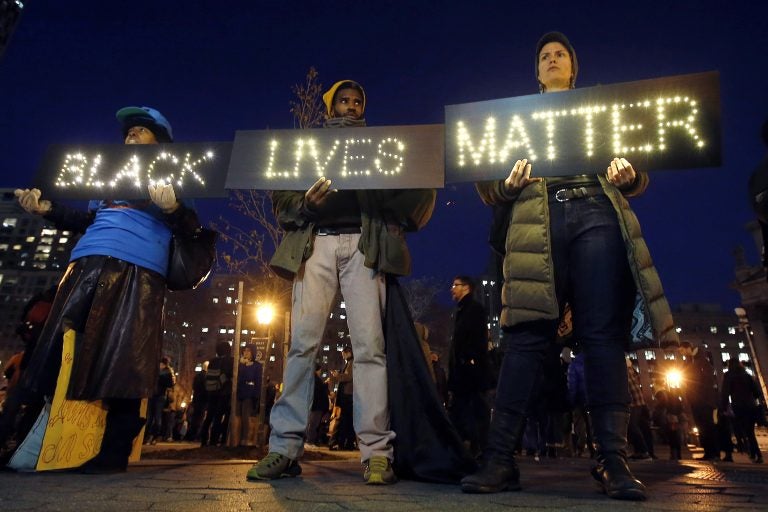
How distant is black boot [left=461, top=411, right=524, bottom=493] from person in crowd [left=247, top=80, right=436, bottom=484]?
54cm

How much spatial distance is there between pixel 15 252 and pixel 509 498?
136715 mm

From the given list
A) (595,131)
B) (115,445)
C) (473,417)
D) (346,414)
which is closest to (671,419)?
(473,417)

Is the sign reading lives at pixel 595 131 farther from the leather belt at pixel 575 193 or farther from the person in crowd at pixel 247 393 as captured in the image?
the person in crowd at pixel 247 393

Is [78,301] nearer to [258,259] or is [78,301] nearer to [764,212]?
[764,212]

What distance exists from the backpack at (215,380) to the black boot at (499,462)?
960 centimetres

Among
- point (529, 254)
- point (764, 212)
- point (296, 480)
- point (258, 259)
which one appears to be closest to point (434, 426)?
point (296, 480)

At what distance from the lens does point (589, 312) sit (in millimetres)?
2688

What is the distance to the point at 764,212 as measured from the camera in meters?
2.20

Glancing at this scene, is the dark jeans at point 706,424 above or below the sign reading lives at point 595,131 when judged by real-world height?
below

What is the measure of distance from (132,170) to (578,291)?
10.2 feet

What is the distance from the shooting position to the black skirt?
3162 millimetres

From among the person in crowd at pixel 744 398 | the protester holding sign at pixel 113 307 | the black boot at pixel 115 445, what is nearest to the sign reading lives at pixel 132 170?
the protester holding sign at pixel 113 307

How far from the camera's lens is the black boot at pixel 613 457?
7.19ft

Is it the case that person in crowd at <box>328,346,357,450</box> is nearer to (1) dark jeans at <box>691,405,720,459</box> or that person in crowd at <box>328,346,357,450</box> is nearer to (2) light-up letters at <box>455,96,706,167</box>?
(1) dark jeans at <box>691,405,720,459</box>
